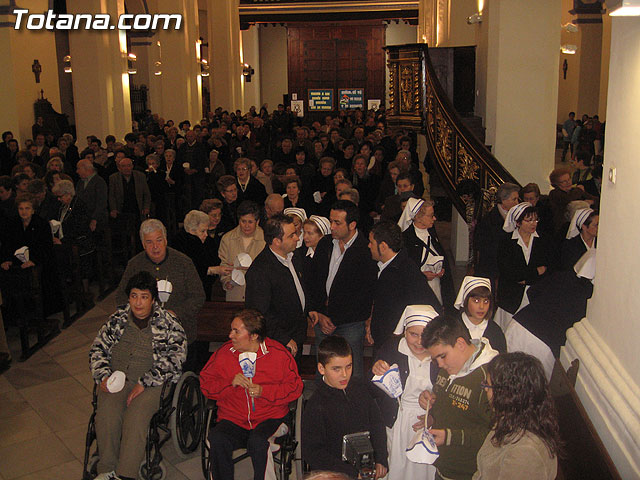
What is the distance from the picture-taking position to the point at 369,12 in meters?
31.4

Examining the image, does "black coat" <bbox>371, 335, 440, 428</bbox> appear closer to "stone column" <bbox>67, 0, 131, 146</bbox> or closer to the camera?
the camera

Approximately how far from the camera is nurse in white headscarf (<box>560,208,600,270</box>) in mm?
5777

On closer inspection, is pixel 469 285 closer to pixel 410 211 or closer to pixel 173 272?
pixel 410 211

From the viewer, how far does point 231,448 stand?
4.64 meters

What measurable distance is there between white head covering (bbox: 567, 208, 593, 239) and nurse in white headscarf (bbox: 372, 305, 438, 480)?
2332 millimetres

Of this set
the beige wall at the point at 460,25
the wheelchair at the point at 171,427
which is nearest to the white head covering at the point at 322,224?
the wheelchair at the point at 171,427

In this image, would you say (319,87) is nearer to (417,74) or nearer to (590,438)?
(417,74)

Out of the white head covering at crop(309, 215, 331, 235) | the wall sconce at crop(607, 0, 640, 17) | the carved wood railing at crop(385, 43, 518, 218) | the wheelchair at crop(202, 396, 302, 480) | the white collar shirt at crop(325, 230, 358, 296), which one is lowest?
the wheelchair at crop(202, 396, 302, 480)

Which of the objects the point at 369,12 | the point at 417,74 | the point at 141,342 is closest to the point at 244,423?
the point at 141,342

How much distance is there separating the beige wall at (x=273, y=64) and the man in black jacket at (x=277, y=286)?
106ft

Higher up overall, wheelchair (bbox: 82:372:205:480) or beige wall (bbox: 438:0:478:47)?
beige wall (bbox: 438:0:478:47)

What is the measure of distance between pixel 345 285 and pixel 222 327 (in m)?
1.26

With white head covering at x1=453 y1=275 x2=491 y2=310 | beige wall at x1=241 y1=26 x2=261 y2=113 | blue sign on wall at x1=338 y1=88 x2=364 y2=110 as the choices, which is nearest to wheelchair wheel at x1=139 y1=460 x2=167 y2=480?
white head covering at x1=453 y1=275 x2=491 y2=310

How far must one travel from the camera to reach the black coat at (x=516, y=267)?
6.19 meters
